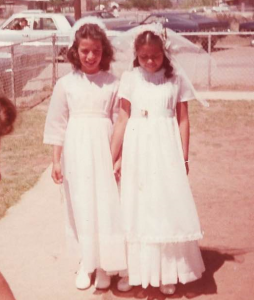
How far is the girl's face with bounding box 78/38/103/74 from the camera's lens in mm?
3725

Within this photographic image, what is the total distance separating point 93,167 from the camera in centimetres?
378

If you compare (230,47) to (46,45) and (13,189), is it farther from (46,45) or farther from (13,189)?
(13,189)

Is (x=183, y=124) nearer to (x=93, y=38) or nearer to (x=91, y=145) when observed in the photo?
(x=91, y=145)

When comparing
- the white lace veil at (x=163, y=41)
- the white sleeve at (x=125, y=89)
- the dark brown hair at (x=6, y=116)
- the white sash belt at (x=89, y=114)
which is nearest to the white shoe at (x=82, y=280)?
the white sash belt at (x=89, y=114)

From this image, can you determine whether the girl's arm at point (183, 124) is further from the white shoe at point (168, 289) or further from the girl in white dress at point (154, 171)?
the white shoe at point (168, 289)

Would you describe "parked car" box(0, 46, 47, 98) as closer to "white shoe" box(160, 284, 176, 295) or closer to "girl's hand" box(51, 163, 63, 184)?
"girl's hand" box(51, 163, 63, 184)

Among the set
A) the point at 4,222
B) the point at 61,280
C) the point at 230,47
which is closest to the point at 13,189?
the point at 4,222

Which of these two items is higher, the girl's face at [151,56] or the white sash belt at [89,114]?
the girl's face at [151,56]

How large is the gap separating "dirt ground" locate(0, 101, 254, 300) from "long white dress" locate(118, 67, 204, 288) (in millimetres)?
249

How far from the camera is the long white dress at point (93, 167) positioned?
3.76m

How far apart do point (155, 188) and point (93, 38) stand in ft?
3.11

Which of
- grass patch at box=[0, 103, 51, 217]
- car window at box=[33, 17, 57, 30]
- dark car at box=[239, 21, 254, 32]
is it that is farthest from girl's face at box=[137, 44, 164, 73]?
dark car at box=[239, 21, 254, 32]

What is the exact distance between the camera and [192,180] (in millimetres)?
6543

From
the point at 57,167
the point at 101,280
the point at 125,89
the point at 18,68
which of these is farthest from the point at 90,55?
the point at 18,68
